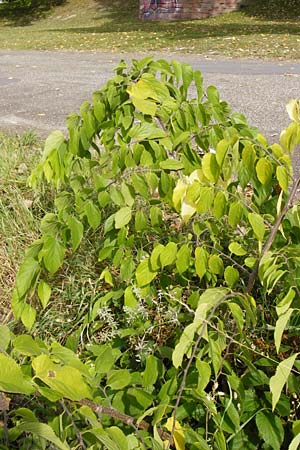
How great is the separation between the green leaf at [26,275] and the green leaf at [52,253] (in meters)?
0.04

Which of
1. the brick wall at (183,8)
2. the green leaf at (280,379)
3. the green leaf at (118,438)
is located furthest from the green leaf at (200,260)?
the brick wall at (183,8)

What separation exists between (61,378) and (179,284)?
1020 mm

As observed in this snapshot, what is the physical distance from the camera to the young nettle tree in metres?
1.48

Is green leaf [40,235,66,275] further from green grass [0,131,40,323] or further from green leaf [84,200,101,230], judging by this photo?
green grass [0,131,40,323]

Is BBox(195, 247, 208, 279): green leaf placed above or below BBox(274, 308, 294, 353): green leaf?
below

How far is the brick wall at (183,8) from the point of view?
2353 cm

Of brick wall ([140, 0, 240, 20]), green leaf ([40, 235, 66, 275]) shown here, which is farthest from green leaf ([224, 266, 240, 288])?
brick wall ([140, 0, 240, 20])

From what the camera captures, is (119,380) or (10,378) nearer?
(10,378)

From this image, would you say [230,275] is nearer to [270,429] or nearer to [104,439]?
[270,429]

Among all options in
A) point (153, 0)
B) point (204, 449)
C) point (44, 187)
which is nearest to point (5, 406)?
point (204, 449)

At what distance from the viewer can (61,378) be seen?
109cm

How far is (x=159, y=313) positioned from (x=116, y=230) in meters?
0.33

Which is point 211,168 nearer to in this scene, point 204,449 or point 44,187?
point 204,449

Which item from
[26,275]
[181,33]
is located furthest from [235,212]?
[181,33]
